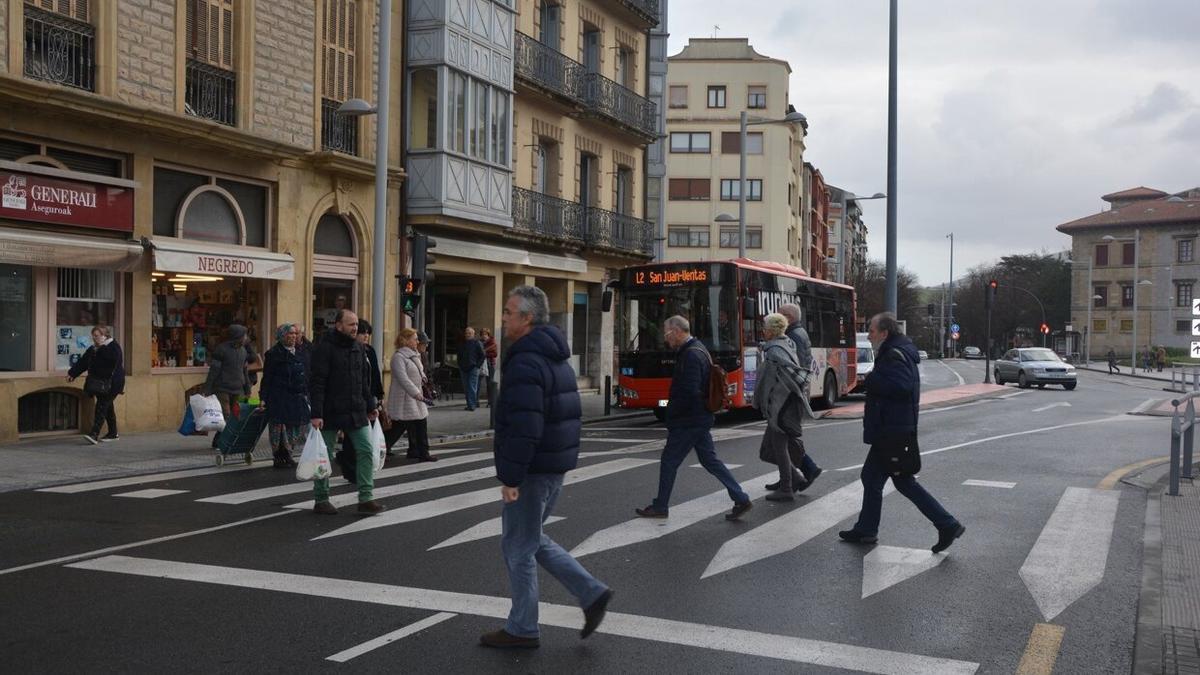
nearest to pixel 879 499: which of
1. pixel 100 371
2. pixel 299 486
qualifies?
pixel 299 486

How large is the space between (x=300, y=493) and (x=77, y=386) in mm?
7006

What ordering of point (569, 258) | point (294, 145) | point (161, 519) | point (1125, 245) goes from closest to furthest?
point (161, 519) → point (294, 145) → point (569, 258) → point (1125, 245)

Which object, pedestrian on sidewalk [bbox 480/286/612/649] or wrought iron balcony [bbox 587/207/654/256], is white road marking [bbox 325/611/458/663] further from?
wrought iron balcony [bbox 587/207/654/256]

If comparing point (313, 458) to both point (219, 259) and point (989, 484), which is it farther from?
point (219, 259)

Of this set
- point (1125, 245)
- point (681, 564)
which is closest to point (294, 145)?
point (681, 564)

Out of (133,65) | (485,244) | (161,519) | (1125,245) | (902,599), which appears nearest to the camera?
(902,599)

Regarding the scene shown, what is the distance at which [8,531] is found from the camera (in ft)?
28.3

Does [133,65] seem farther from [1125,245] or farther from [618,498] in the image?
[1125,245]

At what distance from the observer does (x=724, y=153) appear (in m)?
63.5

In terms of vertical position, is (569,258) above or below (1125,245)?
below

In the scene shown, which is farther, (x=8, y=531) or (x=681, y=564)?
(x=8, y=531)

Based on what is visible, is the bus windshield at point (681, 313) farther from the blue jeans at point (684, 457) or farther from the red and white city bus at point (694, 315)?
the blue jeans at point (684, 457)

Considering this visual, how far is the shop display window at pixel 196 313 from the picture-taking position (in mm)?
17562

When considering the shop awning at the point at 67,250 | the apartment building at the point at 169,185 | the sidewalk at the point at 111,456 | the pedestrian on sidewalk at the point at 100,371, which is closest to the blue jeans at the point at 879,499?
the sidewalk at the point at 111,456
